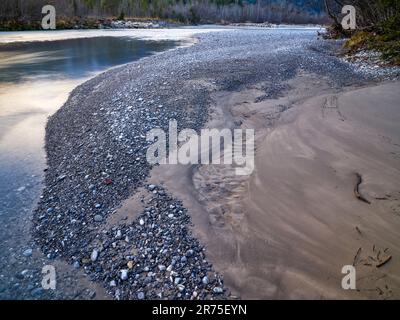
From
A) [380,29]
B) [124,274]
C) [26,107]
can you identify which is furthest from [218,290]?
[380,29]

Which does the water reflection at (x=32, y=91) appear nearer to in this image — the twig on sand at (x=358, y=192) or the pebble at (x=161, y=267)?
the pebble at (x=161, y=267)

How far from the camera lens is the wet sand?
12.8ft

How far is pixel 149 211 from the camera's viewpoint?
16.9 feet

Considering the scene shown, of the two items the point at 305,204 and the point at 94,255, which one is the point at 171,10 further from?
the point at 94,255

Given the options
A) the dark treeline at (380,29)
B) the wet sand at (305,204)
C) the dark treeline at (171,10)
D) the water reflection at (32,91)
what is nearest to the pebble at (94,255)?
the wet sand at (305,204)

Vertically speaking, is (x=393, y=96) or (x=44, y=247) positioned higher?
(x=393, y=96)

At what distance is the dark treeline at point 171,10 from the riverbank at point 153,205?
34.1 metres

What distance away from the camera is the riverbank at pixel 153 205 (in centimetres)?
406

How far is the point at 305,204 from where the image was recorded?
16.6 ft

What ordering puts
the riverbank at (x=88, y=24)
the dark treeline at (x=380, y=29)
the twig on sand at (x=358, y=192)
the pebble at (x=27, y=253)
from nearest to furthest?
the pebble at (x=27, y=253) < the twig on sand at (x=358, y=192) < the dark treeline at (x=380, y=29) < the riverbank at (x=88, y=24)

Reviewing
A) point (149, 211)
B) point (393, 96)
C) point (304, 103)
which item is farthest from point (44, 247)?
point (393, 96)
